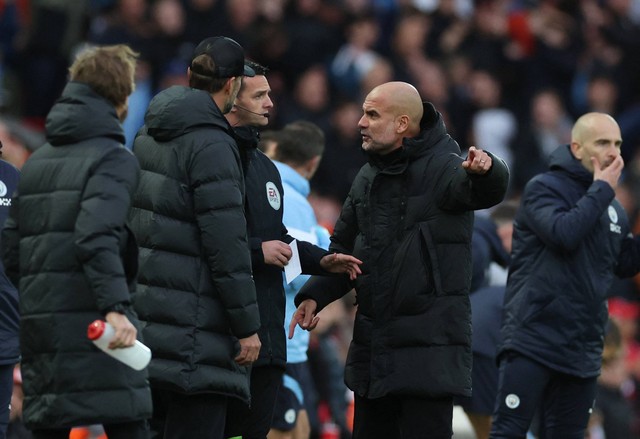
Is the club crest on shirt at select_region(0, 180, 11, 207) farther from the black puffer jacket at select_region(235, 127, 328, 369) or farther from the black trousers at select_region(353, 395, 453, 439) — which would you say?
the black trousers at select_region(353, 395, 453, 439)

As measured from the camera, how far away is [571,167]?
837 cm

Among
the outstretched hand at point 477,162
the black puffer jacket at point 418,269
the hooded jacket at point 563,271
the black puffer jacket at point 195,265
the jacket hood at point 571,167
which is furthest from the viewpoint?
the jacket hood at point 571,167

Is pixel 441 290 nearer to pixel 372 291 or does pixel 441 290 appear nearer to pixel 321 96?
pixel 372 291

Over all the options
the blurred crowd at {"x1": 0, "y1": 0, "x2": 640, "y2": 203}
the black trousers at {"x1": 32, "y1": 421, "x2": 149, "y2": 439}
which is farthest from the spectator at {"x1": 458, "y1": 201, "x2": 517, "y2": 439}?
the blurred crowd at {"x1": 0, "y1": 0, "x2": 640, "y2": 203}

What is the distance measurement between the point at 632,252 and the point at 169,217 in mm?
3263

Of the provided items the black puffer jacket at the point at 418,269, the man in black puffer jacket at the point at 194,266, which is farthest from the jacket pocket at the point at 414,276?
the man in black puffer jacket at the point at 194,266

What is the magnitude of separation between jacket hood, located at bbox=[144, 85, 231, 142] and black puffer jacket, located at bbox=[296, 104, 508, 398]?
95 centimetres

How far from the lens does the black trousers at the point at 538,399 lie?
8.23 m

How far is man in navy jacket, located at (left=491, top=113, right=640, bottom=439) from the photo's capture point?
8148 mm

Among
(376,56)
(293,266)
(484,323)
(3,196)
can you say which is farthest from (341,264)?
(376,56)

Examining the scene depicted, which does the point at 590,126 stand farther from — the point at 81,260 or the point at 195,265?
the point at 81,260

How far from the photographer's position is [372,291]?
7094 millimetres

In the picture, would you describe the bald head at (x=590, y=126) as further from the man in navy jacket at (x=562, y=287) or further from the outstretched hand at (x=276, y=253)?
the outstretched hand at (x=276, y=253)

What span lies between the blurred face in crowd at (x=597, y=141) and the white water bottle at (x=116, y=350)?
137 inches
